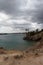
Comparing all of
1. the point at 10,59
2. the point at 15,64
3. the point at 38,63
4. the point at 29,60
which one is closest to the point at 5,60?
the point at 10,59

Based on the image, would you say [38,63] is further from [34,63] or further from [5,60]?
[5,60]

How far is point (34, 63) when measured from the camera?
35.1 ft

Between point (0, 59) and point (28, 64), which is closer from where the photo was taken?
point (28, 64)

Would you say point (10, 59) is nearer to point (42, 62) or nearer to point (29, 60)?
point (29, 60)

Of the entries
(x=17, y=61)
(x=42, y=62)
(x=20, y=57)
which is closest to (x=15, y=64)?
(x=17, y=61)

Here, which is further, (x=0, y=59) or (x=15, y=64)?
(x=0, y=59)

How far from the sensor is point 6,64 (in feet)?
34.4

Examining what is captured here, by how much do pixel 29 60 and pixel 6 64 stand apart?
1.97 meters

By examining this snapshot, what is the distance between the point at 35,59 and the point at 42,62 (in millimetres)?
711

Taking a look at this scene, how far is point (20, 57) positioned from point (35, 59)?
1.27 m

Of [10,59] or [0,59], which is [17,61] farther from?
[0,59]

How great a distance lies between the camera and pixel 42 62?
1098 centimetres

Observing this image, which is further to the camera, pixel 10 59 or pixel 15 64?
pixel 10 59

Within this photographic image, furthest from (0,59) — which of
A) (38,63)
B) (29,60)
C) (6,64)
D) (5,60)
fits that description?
(38,63)
